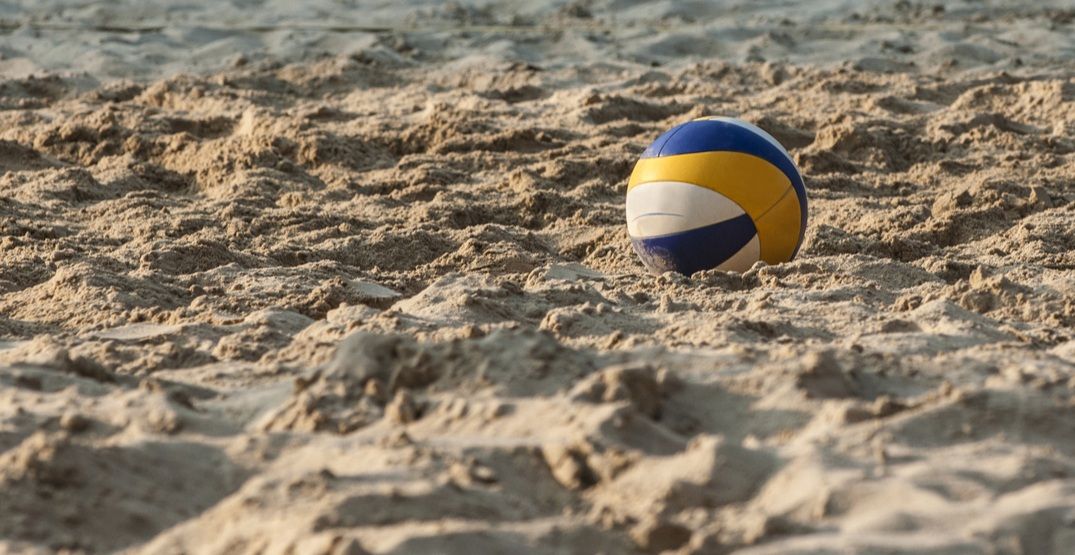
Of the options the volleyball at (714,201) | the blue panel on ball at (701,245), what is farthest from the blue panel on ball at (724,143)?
the blue panel on ball at (701,245)

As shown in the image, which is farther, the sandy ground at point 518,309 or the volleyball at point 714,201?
the volleyball at point 714,201

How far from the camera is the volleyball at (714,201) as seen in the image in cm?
445

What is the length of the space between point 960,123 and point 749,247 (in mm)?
2862

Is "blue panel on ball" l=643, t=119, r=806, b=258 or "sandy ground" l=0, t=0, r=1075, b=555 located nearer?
"sandy ground" l=0, t=0, r=1075, b=555

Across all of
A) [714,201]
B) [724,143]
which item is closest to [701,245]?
[714,201]

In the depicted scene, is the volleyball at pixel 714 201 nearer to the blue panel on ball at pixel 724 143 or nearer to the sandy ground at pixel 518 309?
the blue panel on ball at pixel 724 143

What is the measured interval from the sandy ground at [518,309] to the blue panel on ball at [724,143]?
1.05ft

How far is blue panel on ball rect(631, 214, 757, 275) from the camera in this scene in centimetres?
446

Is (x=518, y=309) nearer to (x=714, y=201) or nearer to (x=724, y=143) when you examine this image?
(x=714, y=201)

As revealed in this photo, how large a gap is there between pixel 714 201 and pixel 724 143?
22cm

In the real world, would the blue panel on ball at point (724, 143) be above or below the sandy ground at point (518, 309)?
above

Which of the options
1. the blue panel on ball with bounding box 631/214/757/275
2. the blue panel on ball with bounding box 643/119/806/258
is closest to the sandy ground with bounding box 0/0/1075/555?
the blue panel on ball with bounding box 631/214/757/275

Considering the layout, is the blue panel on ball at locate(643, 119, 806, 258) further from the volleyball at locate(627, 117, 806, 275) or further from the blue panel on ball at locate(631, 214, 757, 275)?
the blue panel on ball at locate(631, 214, 757, 275)

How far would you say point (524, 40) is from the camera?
31.8 feet
